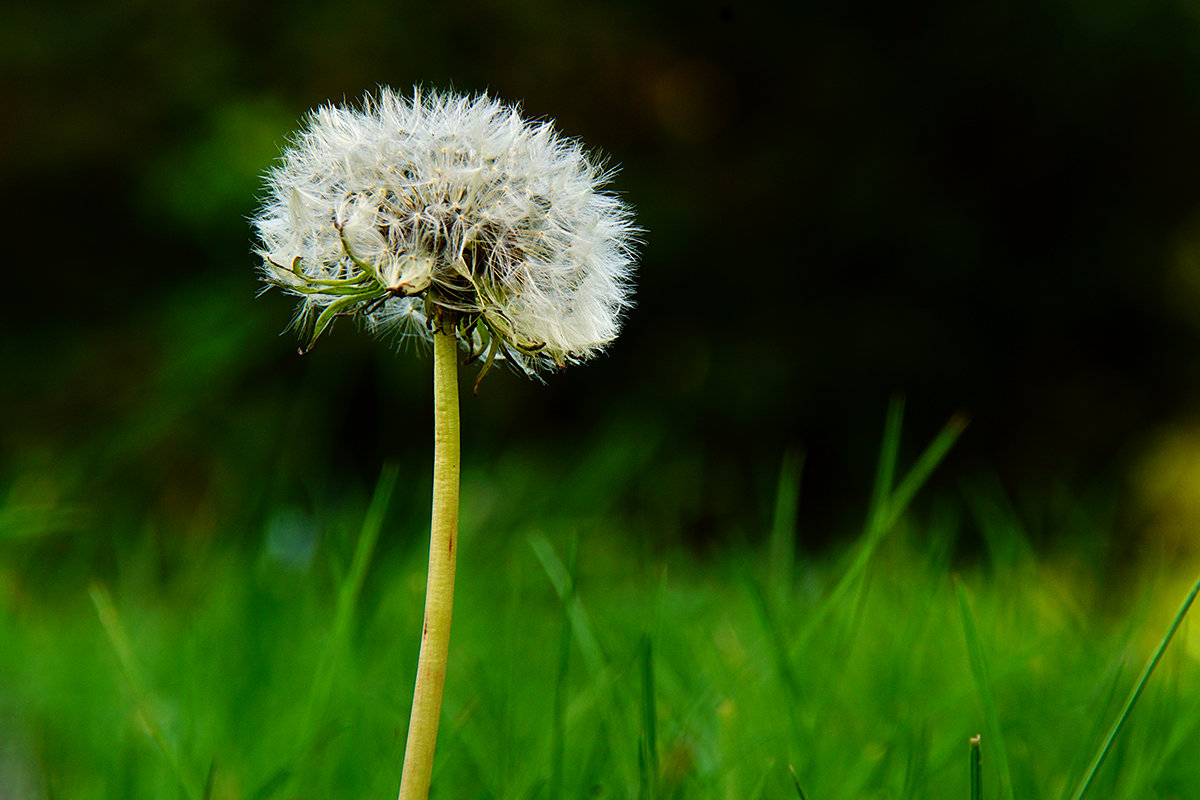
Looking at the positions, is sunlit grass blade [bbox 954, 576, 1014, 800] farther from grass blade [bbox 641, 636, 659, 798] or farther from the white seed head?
the white seed head

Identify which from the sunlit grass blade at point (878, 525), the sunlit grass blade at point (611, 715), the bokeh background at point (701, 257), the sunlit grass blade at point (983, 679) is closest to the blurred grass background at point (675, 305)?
the bokeh background at point (701, 257)

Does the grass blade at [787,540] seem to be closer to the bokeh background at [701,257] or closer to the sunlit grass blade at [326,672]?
the sunlit grass blade at [326,672]

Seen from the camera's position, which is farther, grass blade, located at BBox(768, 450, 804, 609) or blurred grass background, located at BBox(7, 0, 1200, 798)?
blurred grass background, located at BBox(7, 0, 1200, 798)

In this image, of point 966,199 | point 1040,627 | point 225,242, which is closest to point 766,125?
point 966,199

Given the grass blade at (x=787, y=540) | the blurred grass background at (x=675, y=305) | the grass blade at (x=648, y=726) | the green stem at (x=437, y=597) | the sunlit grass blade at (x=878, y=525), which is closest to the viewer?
the green stem at (x=437, y=597)

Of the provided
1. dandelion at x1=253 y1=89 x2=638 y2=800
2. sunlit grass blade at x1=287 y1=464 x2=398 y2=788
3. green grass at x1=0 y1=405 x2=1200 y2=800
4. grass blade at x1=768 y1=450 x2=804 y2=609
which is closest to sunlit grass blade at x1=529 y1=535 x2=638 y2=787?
green grass at x1=0 y1=405 x2=1200 y2=800
